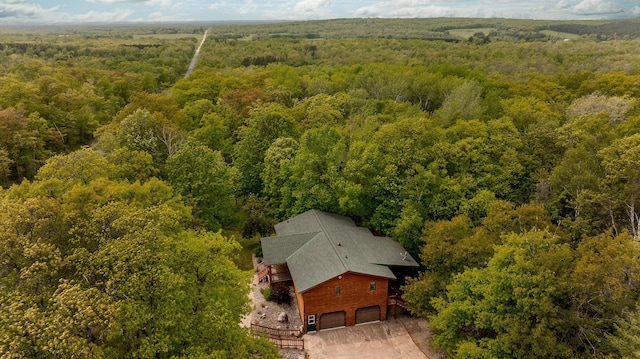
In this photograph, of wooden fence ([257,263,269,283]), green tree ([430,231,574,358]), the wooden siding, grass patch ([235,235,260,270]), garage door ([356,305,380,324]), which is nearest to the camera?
green tree ([430,231,574,358])

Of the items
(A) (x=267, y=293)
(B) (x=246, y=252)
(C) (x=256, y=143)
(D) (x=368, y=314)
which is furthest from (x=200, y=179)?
(D) (x=368, y=314)

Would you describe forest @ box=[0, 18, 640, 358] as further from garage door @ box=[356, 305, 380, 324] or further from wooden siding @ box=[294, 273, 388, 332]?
garage door @ box=[356, 305, 380, 324]

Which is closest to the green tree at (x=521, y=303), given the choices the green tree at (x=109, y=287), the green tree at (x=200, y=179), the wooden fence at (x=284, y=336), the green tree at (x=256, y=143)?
the wooden fence at (x=284, y=336)

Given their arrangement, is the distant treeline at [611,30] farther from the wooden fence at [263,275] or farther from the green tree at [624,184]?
the wooden fence at [263,275]

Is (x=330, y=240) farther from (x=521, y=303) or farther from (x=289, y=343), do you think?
(x=521, y=303)

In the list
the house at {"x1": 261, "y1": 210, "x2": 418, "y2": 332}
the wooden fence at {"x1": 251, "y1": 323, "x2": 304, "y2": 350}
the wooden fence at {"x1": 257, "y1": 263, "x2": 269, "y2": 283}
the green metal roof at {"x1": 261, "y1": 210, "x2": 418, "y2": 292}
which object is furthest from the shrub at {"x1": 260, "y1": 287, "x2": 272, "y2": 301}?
the wooden fence at {"x1": 251, "y1": 323, "x2": 304, "y2": 350}

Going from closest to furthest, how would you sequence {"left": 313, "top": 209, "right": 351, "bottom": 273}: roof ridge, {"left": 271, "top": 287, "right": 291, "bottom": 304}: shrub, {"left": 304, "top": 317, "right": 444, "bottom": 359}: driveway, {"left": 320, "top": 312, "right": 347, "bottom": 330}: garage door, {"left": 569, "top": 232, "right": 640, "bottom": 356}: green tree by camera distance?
{"left": 569, "top": 232, "right": 640, "bottom": 356}: green tree
{"left": 304, "top": 317, "right": 444, "bottom": 359}: driveway
{"left": 313, "top": 209, "right": 351, "bottom": 273}: roof ridge
{"left": 320, "top": 312, "right": 347, "bottom": 330}: garage door
{"left": 271, "top": 287, "right": 291, "bottom": 304}: shrub

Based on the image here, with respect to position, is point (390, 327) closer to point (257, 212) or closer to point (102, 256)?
point (257, 212)
